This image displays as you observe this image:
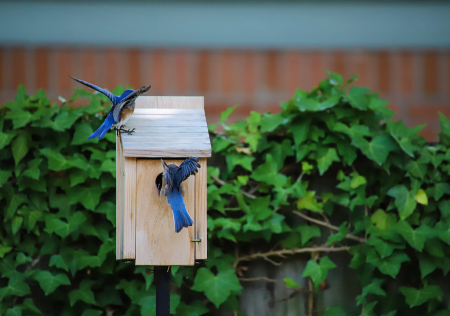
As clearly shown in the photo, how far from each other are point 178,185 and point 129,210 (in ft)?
0.80

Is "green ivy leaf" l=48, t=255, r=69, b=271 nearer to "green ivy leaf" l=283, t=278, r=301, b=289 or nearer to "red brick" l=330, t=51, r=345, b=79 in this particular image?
"green ivy leaf" l=283, t=278, r=301, b=289

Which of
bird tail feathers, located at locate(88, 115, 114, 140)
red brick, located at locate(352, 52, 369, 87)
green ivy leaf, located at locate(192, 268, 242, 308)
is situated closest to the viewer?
bird tail feathers, located at locate(88, 115, 114, 140)

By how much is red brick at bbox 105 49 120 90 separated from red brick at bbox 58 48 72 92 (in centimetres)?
23

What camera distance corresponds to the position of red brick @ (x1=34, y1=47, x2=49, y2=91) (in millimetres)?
3361

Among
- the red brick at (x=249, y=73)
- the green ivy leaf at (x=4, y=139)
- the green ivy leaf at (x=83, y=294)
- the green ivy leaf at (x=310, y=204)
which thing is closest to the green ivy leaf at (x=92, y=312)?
the green ivy leaf at (x=83, y=294)

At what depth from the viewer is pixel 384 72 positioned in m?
3.46

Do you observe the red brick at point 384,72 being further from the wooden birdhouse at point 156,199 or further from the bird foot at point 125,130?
the bird foot at point 125,130

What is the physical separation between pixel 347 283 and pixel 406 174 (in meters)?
0.69

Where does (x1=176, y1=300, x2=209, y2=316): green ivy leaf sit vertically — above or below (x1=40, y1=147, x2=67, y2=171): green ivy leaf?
below

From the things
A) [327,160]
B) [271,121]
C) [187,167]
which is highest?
[271,121]

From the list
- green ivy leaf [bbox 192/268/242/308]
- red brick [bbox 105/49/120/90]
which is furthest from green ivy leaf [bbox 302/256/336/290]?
red brick [bbox 105/49/120/90]

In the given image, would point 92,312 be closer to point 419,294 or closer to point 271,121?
point 271,121

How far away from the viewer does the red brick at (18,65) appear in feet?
11.0

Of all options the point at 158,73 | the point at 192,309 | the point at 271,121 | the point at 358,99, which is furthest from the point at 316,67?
the point at 192,309
